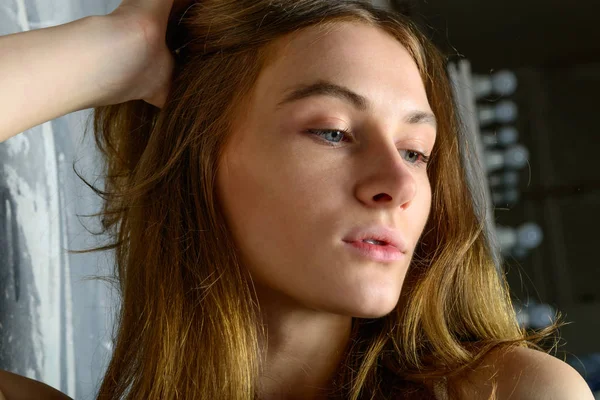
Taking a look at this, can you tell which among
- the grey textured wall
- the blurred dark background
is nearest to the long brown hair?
the grey textured wall

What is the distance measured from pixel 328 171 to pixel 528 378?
0.31 m

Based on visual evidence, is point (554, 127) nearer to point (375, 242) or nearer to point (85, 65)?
point (375, 242)

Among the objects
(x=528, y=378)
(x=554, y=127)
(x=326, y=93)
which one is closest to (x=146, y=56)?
(x=326, y=93)

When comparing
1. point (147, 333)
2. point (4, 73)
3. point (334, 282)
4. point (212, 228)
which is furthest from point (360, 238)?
point (4, 73)

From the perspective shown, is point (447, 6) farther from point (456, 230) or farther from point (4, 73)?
point (4, 73)

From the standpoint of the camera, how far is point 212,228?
891 millimetres

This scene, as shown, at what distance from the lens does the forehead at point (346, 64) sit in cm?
86

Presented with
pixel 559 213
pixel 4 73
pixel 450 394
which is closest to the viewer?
pixel 4 73

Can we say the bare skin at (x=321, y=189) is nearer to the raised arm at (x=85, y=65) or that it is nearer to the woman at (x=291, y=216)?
the woman at (x=291, y=216)

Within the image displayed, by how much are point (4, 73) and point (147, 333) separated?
0.35m

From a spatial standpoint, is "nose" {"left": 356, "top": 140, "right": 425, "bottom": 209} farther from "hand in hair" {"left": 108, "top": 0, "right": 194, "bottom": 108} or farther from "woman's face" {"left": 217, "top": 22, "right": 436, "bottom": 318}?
"hand in hair" {"left": 108, "top": 0, "right": 194, "bottom": 108}

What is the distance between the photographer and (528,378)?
81 cm

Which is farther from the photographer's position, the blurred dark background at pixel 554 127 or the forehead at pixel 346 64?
the blurred dark background at pixel 554 127

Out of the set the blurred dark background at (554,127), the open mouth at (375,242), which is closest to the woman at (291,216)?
the open mouth at (375,242)
